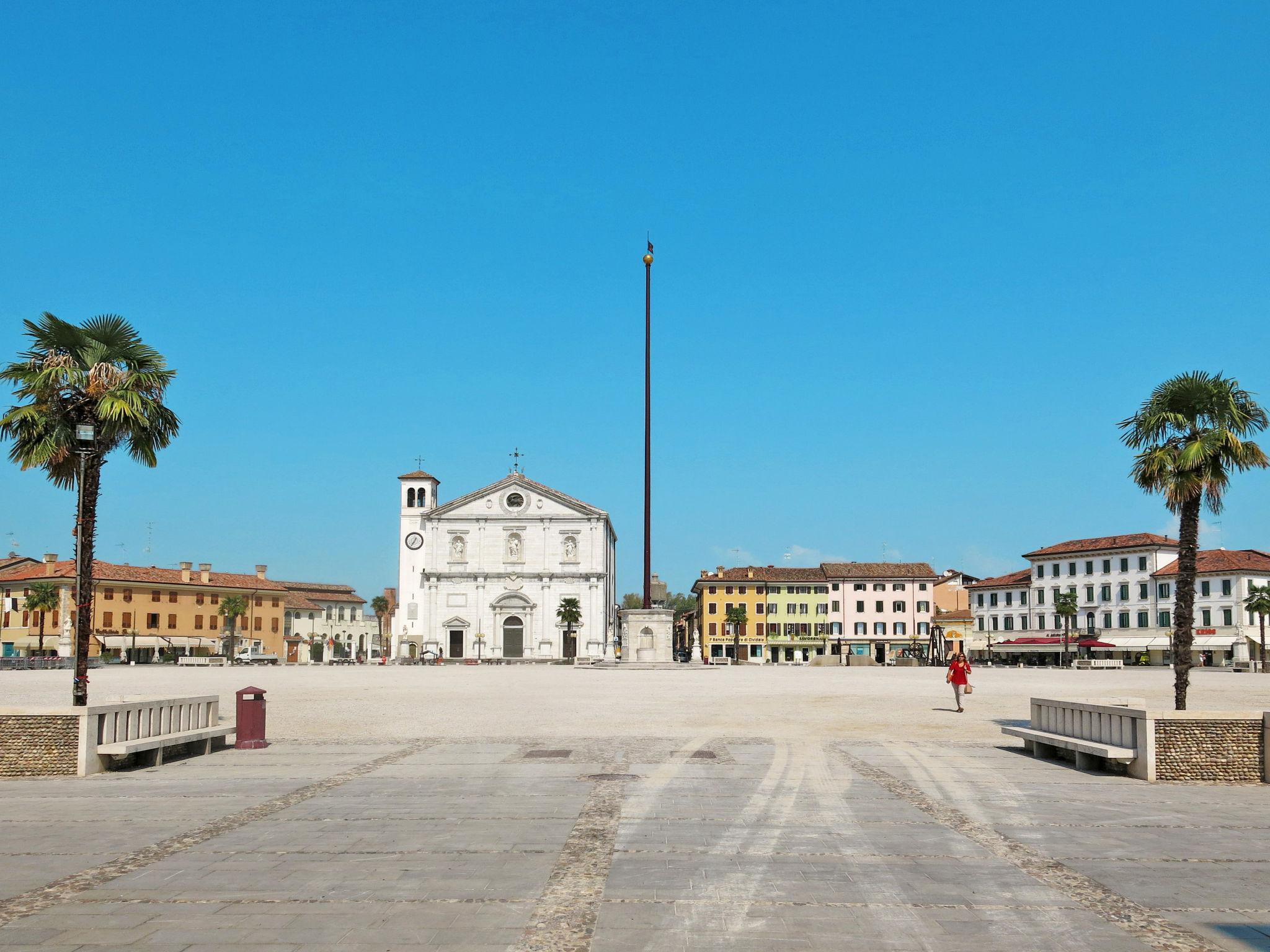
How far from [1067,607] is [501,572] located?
162 ft

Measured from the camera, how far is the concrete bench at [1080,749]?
1486 centimetres

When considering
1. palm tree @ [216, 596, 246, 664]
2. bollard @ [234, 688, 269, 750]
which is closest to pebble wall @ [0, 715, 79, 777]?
bollard @ [234, 688, 269, 750]

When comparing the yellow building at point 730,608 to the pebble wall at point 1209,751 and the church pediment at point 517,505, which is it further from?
the pebble wall at point 1209,751

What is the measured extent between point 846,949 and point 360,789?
8156 millimetres

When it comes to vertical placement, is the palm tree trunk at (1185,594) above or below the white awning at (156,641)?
above

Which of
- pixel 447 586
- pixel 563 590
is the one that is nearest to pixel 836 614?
pixel 563 590

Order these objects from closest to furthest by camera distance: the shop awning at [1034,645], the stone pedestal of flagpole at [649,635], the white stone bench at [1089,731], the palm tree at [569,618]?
the white stone bench at [1089,731], the stone pedestal of flagpole at [649,635], the shop awning at [1034,645], the palm tree at [569,618]

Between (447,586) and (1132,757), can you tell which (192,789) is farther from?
(447,586)

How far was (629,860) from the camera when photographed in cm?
918

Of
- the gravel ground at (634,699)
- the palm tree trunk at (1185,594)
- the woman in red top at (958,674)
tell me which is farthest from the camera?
the woman in red top at (958,674)

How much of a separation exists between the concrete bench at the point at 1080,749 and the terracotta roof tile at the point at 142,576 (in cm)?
8673

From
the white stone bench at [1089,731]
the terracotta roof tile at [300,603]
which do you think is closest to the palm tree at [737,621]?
the terracotta roof tile at [300,603]

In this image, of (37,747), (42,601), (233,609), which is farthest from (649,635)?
(42,601)

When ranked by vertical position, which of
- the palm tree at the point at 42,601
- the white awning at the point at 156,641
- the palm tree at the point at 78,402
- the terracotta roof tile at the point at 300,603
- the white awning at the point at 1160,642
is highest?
the palm tree at the point at 78,402
